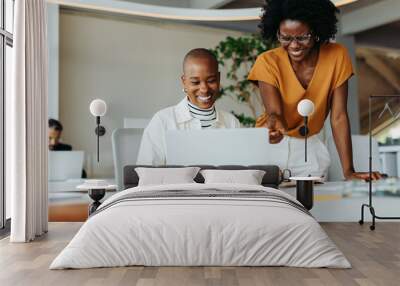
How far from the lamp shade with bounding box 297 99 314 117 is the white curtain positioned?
105 inches

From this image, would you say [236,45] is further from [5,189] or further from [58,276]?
[58,276]

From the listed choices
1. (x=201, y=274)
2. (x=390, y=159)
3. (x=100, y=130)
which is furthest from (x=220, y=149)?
(x=201, y=274)

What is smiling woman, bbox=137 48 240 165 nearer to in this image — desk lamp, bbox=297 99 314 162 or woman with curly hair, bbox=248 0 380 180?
woman with curly hair, bbox=248 0 380 180

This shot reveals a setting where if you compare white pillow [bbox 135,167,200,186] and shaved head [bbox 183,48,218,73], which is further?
shaved head [bbox 183,48,218,73]

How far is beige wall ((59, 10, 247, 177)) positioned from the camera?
6.31 meters

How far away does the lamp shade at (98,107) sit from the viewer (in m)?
6.27

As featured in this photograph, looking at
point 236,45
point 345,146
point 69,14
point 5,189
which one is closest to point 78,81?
point 69,14

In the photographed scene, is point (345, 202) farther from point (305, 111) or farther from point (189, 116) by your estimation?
point (189, 116)

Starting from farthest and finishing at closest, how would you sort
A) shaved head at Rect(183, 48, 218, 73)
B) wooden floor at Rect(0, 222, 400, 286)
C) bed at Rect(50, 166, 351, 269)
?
shaved head at Rect(183, 48, 218, 73)
bed at Rect(50, 166, 351, 269)
wooden floor at Rect(0, 222, 400, 286)

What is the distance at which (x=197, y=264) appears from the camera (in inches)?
155

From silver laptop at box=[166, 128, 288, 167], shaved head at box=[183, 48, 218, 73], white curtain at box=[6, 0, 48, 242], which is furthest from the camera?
shaved head at box=[183, 48, 218, 73]

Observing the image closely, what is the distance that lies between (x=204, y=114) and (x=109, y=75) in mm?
1132

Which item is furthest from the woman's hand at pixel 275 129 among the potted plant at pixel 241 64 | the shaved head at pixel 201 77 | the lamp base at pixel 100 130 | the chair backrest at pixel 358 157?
the lamp base at pixel 100 130

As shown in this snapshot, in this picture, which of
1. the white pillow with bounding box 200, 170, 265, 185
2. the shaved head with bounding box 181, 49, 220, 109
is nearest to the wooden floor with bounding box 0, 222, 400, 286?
the white pillow with bounding box 200, 170, 265, 185
